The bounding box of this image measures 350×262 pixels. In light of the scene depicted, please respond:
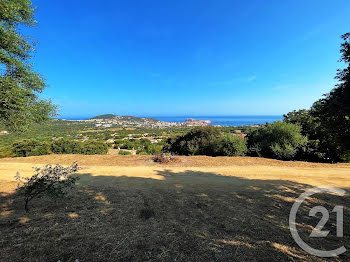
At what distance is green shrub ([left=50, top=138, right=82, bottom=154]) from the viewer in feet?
56.3

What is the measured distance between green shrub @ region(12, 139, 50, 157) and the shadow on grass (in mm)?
12652

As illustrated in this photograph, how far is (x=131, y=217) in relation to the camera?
4434 mm

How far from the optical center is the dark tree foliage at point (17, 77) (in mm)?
6148

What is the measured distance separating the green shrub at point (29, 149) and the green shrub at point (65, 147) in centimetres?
59

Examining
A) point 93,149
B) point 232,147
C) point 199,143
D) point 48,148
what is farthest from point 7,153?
point 232,147

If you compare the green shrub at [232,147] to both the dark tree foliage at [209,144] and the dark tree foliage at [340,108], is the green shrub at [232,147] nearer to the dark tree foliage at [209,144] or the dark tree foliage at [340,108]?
the dark tree foliage at [209,144]

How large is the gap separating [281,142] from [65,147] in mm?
21354

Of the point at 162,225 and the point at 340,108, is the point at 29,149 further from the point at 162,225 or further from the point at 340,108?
the point at 340,108

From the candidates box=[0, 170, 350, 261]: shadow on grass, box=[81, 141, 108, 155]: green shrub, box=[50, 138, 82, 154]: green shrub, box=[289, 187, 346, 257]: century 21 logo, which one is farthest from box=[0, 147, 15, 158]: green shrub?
box=[289, 187, 346, 257]: century 21 logo

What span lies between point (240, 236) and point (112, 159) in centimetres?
1148

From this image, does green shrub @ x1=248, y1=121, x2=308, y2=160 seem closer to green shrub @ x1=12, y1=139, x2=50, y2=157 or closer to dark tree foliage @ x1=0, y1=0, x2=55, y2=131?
dark tree foliage @ x1=0, y1=0, x2=55, y2=131

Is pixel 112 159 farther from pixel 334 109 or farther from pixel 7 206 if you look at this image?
pixel 334 109

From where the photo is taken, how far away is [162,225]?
4043mm

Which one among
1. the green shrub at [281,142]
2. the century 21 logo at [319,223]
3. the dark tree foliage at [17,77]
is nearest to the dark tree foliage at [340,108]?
the century 21 logo at [319,223]
